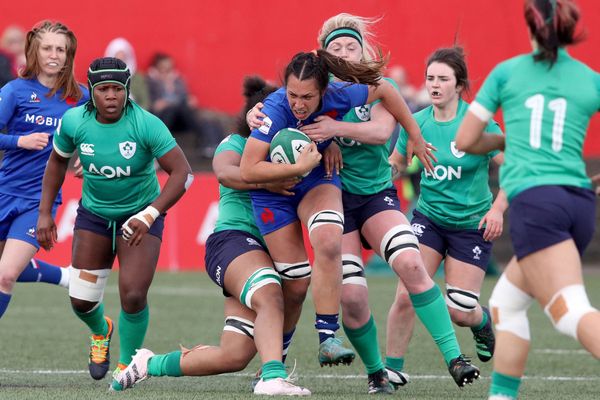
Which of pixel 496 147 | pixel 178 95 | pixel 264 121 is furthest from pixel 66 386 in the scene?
pixel 178 95

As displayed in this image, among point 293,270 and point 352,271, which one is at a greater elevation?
point 293,270

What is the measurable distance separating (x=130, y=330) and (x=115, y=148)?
117 centimetres

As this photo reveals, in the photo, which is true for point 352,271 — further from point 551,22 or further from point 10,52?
point 10,52

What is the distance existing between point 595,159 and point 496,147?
13.1 metres

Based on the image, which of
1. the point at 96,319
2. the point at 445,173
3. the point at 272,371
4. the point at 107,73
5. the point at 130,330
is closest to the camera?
the point at 272,371

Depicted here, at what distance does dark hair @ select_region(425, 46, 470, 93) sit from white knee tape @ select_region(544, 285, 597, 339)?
117 inches

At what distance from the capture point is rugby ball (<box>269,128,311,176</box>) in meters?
6.40

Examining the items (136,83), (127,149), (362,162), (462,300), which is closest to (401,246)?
(362,162)

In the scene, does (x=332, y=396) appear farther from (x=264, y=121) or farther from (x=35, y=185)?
(x=35, y=185)

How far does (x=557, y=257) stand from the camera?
4961 millimetres

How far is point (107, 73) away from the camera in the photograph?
6918 millimetres

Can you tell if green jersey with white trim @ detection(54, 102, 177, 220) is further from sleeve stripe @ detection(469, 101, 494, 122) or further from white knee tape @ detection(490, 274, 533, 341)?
white knee tape @ detection(490, 274, 533, 341)

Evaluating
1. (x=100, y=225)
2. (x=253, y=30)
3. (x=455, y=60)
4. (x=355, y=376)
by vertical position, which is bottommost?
(x=355, y=376)

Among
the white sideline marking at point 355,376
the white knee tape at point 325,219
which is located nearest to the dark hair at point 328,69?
the white knee tape at point 325,219
